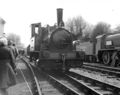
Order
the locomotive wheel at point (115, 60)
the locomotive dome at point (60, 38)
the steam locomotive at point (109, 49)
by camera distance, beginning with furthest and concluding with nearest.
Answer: the steam locomotive at point (109, 49) < the locomotive wheel at point (115, 60) < the locomotive dome at point (60, 38)

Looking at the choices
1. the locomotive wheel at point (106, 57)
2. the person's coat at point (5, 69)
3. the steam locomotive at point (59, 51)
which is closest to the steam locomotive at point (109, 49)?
the locomotive wheel at point (106, 57)

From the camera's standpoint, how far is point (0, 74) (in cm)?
583

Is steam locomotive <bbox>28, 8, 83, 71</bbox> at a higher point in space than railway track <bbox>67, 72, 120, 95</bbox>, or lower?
higher

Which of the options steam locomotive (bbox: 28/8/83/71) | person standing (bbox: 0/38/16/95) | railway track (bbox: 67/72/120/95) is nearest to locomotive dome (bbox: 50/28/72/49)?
steam locomotive (bbox: 28/8/83/71)

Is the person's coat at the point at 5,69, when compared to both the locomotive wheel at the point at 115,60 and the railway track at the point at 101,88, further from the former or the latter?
the locomotive wheel at the point at 115,60

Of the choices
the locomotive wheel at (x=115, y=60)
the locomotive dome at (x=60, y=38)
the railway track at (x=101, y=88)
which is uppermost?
the locomotive dome at (x=60, y=38)

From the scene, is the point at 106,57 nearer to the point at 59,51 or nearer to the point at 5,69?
the point at 59,51

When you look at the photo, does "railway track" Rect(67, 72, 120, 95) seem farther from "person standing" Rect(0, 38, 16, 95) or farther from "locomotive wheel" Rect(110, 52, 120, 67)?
"locomotive wheel" Rect(110, 52, 120, 67)

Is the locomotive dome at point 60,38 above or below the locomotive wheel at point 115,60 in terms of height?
above

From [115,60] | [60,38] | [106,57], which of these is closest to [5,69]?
[60,38]

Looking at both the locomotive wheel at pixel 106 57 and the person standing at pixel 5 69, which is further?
the locomotive wheel at pixel 106 57

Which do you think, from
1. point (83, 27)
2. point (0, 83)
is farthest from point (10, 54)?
point (83, 27)

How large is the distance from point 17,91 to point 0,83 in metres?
2.83

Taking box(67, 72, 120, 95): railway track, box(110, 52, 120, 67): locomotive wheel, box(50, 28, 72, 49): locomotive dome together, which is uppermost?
box(50, 28, 72, 49): locomotive dome
